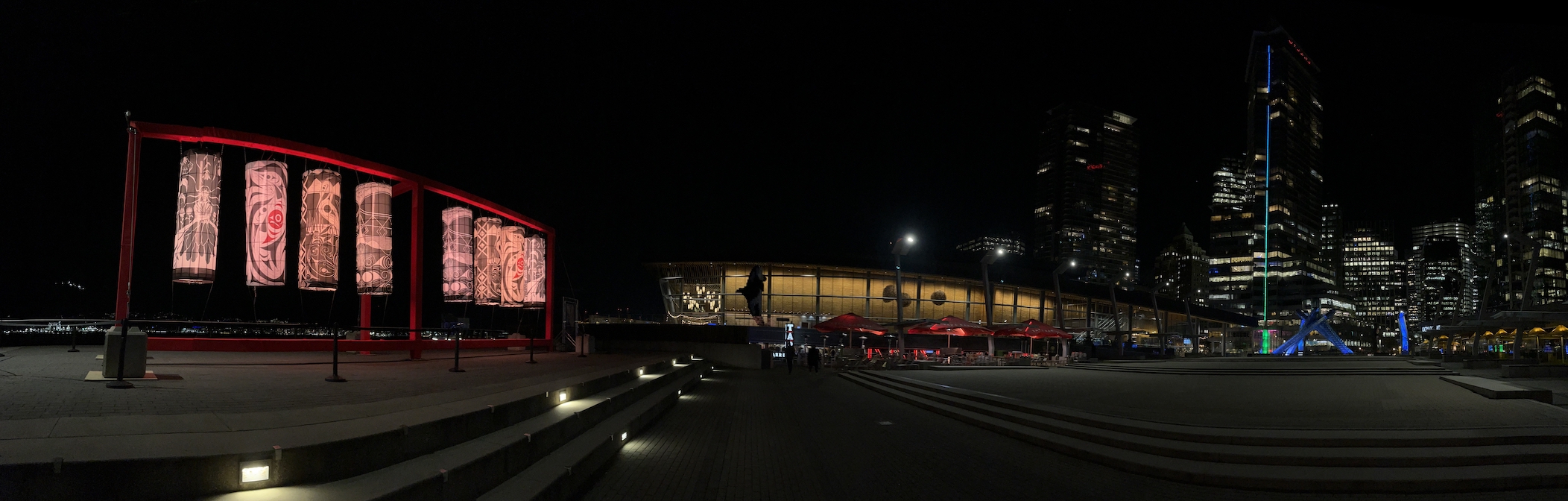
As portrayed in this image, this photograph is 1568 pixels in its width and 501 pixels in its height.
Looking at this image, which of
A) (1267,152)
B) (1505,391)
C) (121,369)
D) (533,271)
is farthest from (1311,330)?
(1267,152)

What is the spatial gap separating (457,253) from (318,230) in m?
5.22

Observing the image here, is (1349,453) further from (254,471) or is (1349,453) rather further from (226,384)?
(226,384)

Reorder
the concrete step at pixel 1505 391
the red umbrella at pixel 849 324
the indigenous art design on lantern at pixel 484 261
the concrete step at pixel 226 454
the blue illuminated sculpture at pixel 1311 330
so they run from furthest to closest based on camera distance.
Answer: the blue illuminated sculpture at pixel 1311 330
the red umbrella at pixel 849 324
the indigenous art design on lantern at pixel 484 261
the concrete step at pixel 1505 391
the concrete step at pixel 226 454

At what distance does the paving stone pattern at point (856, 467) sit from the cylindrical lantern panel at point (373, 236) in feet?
25.9

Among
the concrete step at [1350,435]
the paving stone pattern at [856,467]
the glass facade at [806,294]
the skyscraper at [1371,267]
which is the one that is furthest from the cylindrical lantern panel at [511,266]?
the skyscraper at [1371,267]

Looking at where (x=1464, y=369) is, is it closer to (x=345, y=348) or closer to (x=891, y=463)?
(x=891, y=463)

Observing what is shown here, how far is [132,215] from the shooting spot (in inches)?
435

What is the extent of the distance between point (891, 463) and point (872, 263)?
46.7 metres

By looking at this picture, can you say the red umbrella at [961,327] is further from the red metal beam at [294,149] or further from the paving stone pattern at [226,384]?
the paving stone pattern at [226,384]

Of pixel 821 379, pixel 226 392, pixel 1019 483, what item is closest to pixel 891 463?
pixel 1019 483

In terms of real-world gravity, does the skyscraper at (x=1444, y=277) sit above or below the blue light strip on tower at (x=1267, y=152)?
below

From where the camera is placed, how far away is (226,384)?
Result: 311 inches

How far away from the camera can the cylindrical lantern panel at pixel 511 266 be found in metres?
21.8

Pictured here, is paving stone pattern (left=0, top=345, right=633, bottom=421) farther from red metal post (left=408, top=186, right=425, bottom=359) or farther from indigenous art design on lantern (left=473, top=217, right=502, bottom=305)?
indigenous art design on lantern (left=473, top=217, right=502, bottom=305)
